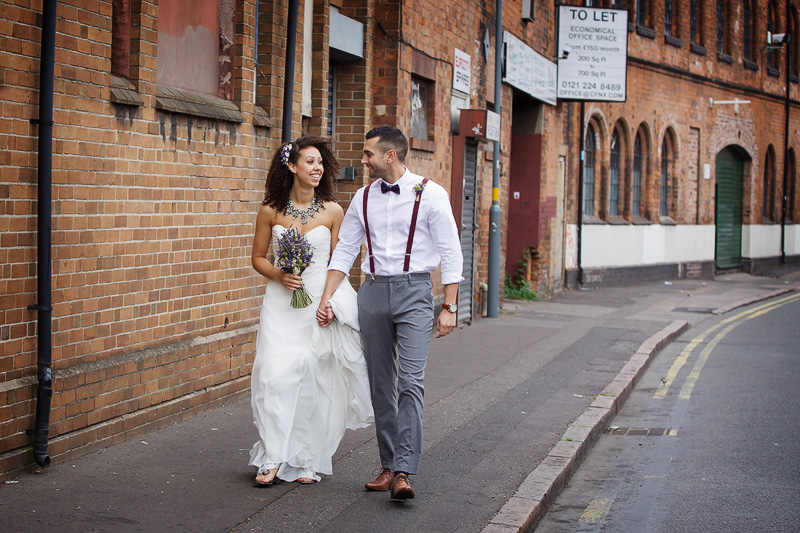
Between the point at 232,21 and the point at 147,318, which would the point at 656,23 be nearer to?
the point at 232,21

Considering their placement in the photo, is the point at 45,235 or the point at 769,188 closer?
the point at 45,235

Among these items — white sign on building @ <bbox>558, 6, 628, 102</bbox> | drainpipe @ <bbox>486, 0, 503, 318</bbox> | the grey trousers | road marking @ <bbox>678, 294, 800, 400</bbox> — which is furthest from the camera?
white sign on building @ <bbox>558, 6, 628, 102</bbox>

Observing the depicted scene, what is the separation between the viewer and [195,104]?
24.6ft

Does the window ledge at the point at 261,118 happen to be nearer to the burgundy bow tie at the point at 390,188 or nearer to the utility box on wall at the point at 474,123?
the burgundy bow tie at the point at 390,188

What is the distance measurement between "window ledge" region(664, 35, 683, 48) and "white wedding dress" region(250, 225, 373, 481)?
22.6 m

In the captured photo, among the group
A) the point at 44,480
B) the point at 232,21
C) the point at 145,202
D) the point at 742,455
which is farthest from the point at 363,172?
the point at 44,480

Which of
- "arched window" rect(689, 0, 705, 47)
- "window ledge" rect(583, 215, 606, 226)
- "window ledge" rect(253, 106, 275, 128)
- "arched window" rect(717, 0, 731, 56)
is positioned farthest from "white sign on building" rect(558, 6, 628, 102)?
"window ledge" rect(253, 106, 275, 128)

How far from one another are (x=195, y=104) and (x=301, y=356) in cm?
258

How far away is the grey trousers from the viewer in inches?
220

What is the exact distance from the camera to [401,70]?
1174cm

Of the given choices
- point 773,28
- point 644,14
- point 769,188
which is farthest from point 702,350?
point 773,28

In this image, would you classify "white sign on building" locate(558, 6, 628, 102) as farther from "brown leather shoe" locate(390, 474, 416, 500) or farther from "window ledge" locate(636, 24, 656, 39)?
"brown leather shoe" locate(390, 474, 416, 500)

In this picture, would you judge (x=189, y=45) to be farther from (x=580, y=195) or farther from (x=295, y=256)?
(x=580, y=195)

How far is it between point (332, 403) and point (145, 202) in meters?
2.02
